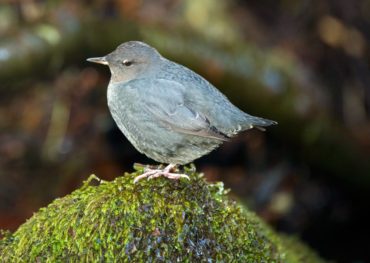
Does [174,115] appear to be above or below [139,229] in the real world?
above

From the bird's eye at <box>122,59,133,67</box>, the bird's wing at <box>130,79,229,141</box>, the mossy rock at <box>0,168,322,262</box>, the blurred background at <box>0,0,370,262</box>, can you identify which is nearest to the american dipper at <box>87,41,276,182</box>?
the bird's wing at <box>130,79,229,141</box>

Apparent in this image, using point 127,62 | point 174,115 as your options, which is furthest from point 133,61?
point 174,115

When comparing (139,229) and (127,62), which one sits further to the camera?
(127,62)

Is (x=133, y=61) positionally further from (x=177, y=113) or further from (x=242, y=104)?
(x=242, y=104)

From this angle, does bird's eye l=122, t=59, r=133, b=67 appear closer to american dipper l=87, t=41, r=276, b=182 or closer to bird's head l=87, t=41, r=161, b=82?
bird's head l=87, t=41, r=161, b=82

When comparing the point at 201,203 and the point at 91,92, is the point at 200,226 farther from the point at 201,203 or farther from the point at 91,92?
the point at 91,92

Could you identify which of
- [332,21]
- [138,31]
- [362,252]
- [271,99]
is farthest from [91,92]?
[362,252]

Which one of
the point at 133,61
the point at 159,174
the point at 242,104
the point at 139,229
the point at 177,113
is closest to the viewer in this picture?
the point at 139,229

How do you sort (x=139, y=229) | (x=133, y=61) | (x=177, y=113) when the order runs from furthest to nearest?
(x=133, y=61) < (x=177, y=113) < (x=139, y=229)
